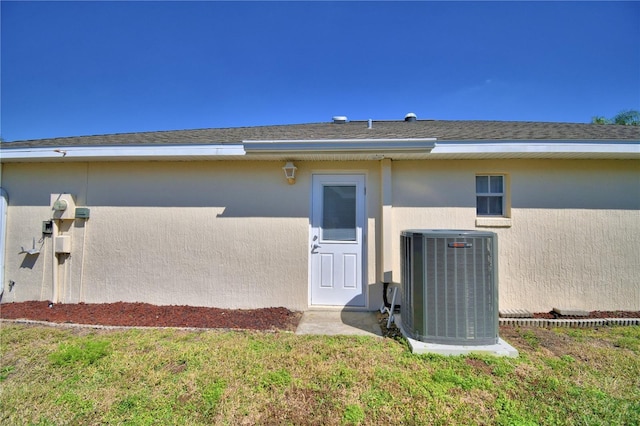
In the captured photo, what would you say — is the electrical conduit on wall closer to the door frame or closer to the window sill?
the door frame

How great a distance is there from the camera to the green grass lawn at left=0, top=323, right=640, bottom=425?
6.51 ft

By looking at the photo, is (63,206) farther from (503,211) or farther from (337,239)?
(503,211)

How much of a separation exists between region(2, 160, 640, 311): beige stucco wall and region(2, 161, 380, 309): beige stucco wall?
0.8 inches

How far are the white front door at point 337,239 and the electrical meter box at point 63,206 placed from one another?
183 inches

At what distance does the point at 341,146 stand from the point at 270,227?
76.5 inches

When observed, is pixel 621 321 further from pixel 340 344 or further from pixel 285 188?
pixel 285 188

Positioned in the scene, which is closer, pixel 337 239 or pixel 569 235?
pixel 569 235

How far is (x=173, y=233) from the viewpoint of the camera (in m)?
4.63

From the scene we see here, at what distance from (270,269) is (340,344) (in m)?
1.91

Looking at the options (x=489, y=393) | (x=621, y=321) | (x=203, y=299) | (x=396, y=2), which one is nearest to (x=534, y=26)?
(x=396, y=2)

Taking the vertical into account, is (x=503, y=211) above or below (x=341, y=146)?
below

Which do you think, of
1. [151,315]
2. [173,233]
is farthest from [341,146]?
[151,315]

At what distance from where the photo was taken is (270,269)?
4.49 metres

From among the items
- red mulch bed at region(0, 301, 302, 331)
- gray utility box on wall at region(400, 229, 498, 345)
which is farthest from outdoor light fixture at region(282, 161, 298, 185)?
gray utility box on wall at region(400, 229, 498, 345)
